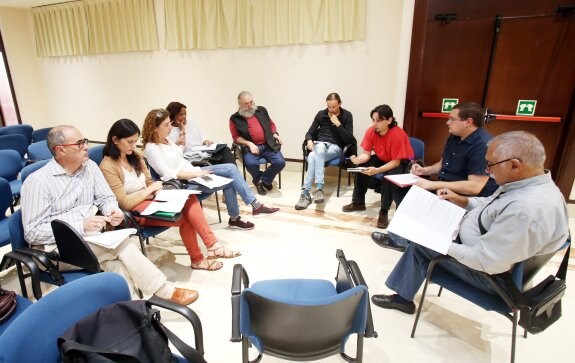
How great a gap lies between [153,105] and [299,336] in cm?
535

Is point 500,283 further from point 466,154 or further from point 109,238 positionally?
point 109,238

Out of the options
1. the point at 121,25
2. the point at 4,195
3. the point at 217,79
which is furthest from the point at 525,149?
the point at 121,25

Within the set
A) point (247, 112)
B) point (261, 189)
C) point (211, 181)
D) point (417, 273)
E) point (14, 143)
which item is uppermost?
point (247, 112)

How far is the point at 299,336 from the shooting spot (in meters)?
1.20

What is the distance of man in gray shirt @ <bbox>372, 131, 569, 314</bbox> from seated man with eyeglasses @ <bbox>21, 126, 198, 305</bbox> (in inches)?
64.5

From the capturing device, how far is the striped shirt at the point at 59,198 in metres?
1.75

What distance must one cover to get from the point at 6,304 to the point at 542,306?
2.26 metres

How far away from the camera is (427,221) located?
187 cm

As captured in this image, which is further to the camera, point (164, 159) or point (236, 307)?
point (164, 159)

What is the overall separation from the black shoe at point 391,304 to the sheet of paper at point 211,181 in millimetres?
1492

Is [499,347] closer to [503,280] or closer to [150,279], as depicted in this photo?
[503,280]

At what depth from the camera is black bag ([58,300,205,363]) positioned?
105cm

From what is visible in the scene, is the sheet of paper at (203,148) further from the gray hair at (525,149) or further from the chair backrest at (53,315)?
the gray hair at (525,149)

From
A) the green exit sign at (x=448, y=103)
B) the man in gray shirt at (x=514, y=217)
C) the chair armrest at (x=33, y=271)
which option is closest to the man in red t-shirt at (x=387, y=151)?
the green exit sign at (x=448, y=103)
